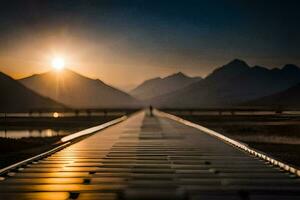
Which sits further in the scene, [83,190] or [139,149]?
[139,149]

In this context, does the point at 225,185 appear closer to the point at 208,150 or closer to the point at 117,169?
the point at 117,169

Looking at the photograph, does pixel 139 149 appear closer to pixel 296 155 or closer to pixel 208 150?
pixel 208 150

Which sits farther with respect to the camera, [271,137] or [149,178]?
[271,137]

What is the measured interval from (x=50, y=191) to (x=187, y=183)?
227 cm

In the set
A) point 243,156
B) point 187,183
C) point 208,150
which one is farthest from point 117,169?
point 208,150

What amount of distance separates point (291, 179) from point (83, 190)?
12.3 ft

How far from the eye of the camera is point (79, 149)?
15.0 meters

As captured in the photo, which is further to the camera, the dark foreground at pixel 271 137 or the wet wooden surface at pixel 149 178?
the dark foreground at pixel 271 137

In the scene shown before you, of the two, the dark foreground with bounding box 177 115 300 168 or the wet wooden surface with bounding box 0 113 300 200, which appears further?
the dark foreground with bounding box 177 115 300 168

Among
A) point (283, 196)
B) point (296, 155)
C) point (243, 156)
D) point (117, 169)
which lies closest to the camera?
point (283, 196)

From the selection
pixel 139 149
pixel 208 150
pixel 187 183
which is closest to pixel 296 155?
pixel 208 150

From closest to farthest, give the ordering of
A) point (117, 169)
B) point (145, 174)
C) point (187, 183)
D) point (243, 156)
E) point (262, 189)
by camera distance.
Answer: point (262, 189) → point (187, 183) → point (145, 174) → point (117, 169) → point (243, 156)

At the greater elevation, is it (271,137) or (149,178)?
(149,178)

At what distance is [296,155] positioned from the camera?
19.0m
